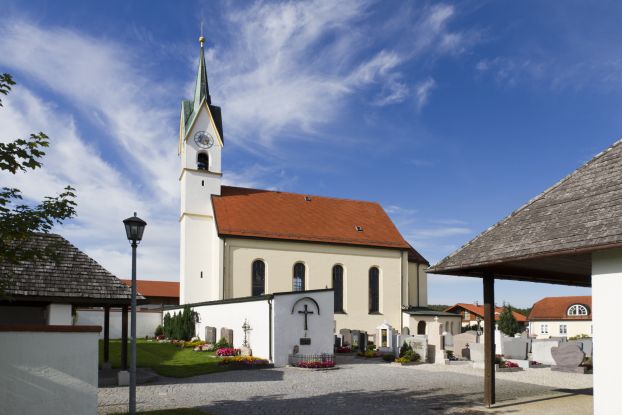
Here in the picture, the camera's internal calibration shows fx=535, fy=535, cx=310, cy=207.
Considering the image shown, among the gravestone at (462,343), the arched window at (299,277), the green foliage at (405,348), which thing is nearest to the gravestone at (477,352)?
the gravestone at (462,343)

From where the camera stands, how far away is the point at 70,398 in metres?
9.37

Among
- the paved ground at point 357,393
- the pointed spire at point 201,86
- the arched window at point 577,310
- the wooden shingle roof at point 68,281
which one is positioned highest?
the pointed spire at point 201,86

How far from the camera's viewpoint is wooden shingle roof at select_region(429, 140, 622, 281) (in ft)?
31.8

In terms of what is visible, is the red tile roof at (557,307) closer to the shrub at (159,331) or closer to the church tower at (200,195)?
the church tower at (200,195)

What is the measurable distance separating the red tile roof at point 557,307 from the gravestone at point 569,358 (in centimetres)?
3729

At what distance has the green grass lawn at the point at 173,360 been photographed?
19.2m

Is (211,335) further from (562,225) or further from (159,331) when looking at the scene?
(562,225)

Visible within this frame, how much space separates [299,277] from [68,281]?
76.8 ft

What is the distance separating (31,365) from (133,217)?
3.24 m

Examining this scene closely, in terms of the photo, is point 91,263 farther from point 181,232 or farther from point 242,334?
point 181,232

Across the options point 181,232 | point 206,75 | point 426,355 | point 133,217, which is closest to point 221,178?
point 181,232

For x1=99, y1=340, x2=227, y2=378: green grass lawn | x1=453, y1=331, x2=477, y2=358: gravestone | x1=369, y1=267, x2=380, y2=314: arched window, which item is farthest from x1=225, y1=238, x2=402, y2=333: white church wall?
x1=453, y1=331, x2=477, y2=358: gravestone

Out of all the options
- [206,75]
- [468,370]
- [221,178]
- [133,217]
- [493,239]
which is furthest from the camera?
[206,75]

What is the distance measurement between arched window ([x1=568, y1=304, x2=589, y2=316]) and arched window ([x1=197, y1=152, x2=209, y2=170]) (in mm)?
40303
